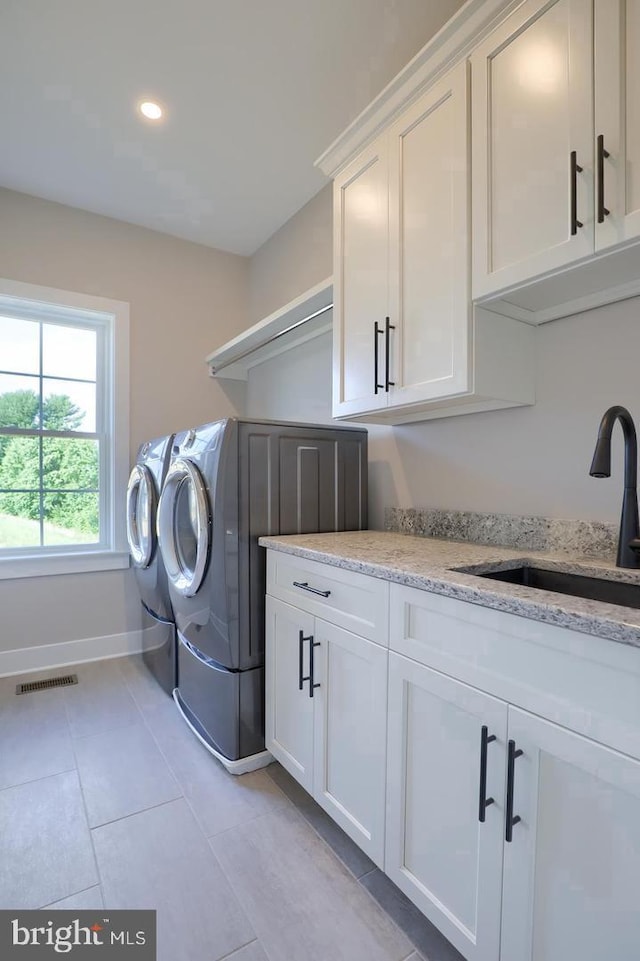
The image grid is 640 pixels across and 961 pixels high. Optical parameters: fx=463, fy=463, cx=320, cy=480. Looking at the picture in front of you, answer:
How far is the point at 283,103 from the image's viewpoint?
2.04 meters

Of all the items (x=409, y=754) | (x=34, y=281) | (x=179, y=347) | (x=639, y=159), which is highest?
(x=34, y=281)

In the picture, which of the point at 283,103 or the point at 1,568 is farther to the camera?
the point at 1,568

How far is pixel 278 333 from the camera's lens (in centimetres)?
262

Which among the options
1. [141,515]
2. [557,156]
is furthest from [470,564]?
[141,515]

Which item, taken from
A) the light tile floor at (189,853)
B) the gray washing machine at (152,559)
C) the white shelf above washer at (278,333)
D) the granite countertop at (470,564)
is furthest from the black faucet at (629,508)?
the gray washing machine at (152,559)

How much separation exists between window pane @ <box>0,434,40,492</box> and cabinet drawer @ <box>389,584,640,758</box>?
8.59ft

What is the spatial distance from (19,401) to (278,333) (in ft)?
5.35

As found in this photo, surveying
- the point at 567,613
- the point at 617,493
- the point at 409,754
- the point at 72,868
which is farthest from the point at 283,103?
the point at 72,868

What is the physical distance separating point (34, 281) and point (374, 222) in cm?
216

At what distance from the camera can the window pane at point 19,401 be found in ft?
9.05

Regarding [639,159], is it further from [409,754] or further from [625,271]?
[409,754]

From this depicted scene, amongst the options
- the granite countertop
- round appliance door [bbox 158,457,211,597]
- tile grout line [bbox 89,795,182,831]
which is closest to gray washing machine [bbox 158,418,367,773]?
round appliance door [bbox 158,457,211,597]

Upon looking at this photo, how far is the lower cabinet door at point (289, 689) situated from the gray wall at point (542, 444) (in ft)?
2.58

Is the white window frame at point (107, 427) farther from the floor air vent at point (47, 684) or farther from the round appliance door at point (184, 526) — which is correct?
the round appliance door at point (184, 526)
